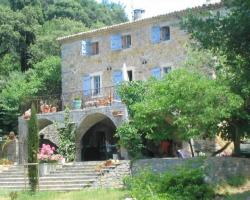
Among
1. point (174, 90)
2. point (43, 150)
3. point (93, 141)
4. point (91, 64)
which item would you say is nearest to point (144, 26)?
point (91, 64)

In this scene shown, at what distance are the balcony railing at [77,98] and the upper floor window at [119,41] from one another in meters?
2.67

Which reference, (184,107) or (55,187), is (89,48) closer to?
(55,187)

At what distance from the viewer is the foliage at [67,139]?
30.0 metres

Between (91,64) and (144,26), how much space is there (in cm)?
447

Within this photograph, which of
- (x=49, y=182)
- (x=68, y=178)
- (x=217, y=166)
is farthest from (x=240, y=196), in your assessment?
(x=49, y=182)

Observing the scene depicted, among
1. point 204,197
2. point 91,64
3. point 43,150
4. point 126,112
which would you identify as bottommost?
point 204,197

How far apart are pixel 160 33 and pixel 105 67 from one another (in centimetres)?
435

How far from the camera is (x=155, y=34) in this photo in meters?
32.6

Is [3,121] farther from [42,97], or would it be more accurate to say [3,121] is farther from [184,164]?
[184,164]

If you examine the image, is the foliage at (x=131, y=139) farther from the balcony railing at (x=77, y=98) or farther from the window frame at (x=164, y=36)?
the window frame at (x=164, y=36)

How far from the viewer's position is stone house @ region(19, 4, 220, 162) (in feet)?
103

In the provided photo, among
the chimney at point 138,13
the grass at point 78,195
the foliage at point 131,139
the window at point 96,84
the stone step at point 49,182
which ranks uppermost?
the chimney at point 138,13

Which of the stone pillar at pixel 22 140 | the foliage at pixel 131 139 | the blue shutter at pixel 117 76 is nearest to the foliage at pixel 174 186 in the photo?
Result: the foliage at pixel 131 139

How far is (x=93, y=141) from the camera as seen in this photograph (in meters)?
33.5
